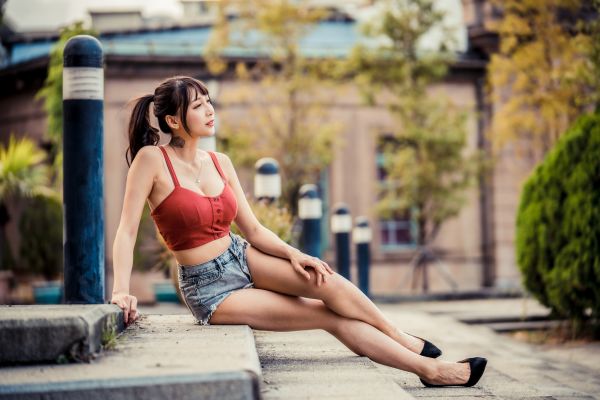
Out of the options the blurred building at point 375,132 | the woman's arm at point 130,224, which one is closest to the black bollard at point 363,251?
the blurred building at point 375,132

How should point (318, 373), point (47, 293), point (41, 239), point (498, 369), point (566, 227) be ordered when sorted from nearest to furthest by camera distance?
point (318, 373) < point (498, 369) < point (566, 227) < point (47, 293) < point (41, 239)

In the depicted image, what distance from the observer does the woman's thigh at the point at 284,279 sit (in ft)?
14.0

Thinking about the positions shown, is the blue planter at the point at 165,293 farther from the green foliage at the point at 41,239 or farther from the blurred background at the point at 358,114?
the green foliage at the point at 41,239

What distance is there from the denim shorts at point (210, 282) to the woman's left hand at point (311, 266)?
279mm

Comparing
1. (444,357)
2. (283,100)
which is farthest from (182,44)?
(444,357)

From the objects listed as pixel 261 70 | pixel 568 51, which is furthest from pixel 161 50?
pixel 568 51

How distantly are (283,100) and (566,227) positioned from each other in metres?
9.16

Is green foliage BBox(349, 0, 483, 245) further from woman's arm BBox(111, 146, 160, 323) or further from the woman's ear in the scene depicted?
woman's arm BBox(111, 146, 160, 323)

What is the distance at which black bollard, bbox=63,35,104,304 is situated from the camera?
Result: 176 inches

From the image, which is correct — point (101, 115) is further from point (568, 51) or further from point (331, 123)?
point (331, 123)

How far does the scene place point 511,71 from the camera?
1567cm

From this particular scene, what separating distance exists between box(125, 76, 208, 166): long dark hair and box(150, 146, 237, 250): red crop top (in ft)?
0.49

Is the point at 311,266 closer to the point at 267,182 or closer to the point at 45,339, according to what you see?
the point at 45,339

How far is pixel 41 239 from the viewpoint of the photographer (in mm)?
15438
